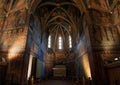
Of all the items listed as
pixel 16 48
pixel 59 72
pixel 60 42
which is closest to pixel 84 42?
pixel 16 48

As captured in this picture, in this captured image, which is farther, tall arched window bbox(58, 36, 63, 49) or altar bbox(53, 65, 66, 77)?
tall arched window bbox(58, 36, 63, 49)

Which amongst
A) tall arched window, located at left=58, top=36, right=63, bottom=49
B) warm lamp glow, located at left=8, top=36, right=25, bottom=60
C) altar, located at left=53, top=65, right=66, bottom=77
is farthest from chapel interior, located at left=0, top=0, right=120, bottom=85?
tall arched window, located at left=58, top=36, right=63, bottom=49

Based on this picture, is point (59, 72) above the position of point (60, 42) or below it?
below

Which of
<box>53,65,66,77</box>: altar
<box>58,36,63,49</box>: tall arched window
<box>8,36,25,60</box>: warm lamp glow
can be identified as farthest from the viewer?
<box>58,36,63,49</box>: tall arched window

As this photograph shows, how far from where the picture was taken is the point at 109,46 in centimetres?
811

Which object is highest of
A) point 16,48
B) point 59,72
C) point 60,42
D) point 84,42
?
point 60,42

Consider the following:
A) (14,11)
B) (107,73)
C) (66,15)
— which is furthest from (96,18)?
(14,11)

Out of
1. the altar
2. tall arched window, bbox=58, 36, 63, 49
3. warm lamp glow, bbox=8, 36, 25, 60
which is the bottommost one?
the altar

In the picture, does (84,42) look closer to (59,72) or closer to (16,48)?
(16,48)

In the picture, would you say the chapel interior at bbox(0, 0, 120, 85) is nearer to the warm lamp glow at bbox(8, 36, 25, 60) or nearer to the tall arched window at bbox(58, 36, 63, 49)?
the warm lamp glow at bbox(8, 36, 25, 60)

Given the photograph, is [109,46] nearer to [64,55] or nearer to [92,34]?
[92,34]

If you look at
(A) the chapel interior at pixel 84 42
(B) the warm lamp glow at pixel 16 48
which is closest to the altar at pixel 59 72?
(A) the chapel interior at pixel 84 42

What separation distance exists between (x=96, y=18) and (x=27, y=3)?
7.84 m

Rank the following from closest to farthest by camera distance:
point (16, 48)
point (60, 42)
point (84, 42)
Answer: point (16, 48), point (84, 42), point (60, 42)
